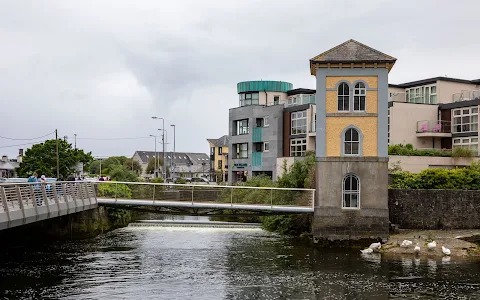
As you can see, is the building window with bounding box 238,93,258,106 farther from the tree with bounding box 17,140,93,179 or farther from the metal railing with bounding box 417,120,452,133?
the tree with bounding box 17,140,93,179

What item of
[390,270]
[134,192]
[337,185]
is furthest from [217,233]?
[390,270]

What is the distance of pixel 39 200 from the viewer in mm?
24844

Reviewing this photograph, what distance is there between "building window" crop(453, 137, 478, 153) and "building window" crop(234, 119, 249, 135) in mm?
23203

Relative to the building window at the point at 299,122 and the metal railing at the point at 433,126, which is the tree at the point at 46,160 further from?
the metal railing at the point at 433,126

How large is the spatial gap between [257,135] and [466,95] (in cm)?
2082

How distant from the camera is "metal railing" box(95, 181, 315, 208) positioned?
31448 millimetres

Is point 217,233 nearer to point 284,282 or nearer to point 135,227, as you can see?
point 135,227

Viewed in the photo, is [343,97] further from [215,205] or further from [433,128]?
[433,128]

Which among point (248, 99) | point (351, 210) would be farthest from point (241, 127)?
point (351, 210)

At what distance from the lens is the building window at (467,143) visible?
44.9 metres

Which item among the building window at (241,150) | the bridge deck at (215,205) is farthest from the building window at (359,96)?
the building window at (241,150)

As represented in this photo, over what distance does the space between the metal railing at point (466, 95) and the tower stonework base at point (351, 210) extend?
20.8 m

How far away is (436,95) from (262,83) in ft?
64.8

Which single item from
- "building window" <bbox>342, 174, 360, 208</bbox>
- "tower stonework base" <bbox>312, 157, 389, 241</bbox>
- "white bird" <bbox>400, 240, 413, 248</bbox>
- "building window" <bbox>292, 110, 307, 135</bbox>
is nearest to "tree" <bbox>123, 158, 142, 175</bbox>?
"building window" <bbox>292, 110, 307, 135</bbox>
